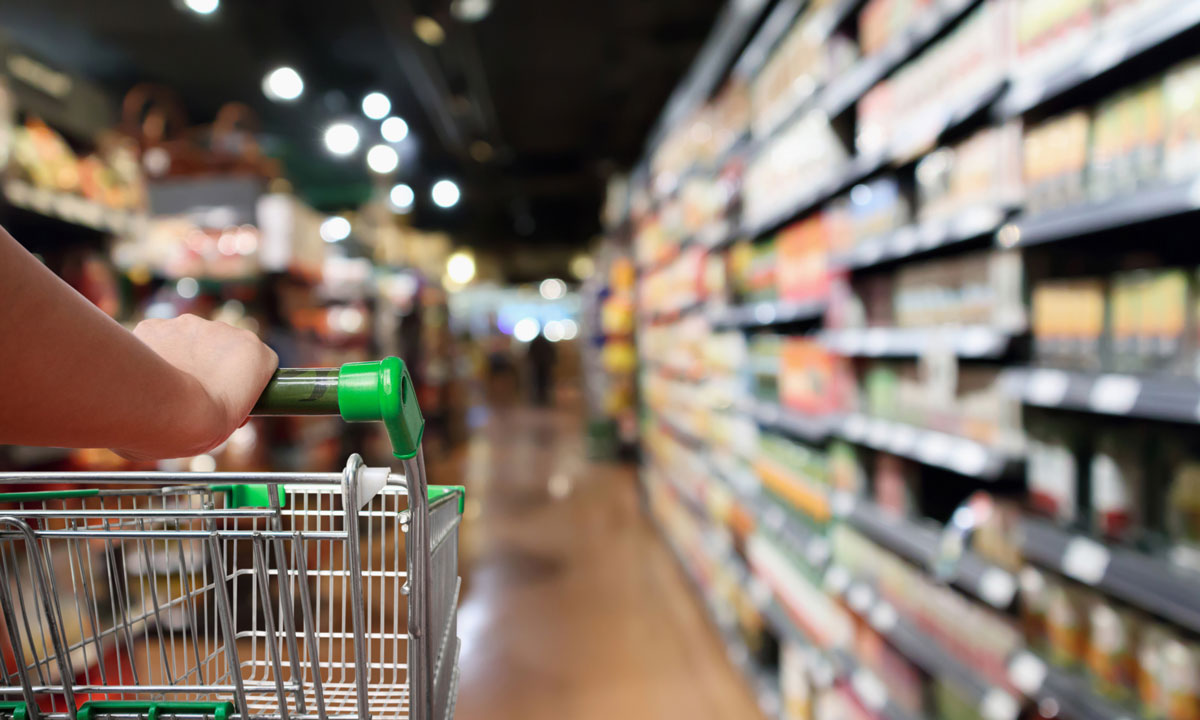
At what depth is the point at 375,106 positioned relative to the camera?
24.0ft

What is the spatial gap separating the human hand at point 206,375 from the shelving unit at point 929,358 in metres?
1.27

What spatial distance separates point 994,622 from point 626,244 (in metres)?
6.45

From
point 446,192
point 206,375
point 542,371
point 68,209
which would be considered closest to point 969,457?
point 206,375

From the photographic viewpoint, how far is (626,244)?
7773mm

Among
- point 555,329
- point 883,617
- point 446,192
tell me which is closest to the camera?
point 883,617

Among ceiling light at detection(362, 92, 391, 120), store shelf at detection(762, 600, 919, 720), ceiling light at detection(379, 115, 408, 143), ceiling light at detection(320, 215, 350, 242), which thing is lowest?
store shelf at detection(762, 600, 919, 720)

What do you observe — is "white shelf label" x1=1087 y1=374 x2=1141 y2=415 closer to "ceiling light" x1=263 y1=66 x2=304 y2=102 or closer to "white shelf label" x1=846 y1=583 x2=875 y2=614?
"white shelf label" x1=846 y1=583 x2=875 y2=614

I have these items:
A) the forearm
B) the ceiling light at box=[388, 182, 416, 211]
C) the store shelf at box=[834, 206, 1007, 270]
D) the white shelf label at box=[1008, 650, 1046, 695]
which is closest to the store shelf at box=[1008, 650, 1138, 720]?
the white shelf label at box=[1008, 650, 1046, 695]

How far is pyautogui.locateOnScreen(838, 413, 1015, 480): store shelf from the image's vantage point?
158cm

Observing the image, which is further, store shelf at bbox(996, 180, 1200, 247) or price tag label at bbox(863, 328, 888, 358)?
price tag label at bbox(863, 328, 888, 358)

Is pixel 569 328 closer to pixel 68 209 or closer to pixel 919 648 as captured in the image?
pixel 68 209

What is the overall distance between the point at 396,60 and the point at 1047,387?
7.16 meters

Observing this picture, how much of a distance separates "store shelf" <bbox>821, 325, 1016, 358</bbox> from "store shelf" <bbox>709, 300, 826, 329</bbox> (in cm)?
17

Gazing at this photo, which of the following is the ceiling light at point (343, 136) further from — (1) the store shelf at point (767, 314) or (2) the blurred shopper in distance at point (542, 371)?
(2) the blurred shopper in distance at point (542, 371)
